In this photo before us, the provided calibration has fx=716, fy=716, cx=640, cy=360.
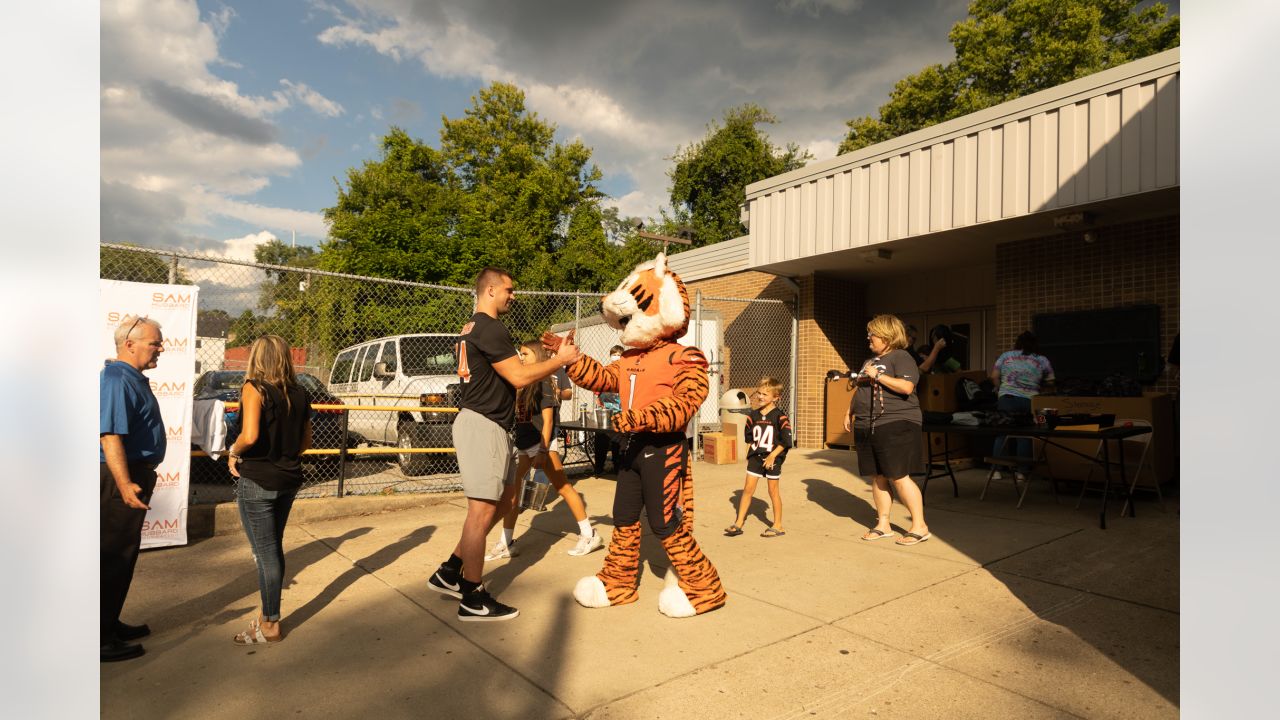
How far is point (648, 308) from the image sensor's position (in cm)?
439

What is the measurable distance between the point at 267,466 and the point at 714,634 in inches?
100

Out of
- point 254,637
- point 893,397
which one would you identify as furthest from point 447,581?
point 893,397

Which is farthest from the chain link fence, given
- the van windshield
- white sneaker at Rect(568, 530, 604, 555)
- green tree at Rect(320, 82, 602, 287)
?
green tree at Rect(320, 82, 602, 287)

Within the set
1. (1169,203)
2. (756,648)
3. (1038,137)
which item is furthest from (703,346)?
(756,648)

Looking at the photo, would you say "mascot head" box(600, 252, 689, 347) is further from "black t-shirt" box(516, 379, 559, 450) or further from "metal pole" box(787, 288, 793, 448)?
"metal pole" box(787, 288, 793, 448)

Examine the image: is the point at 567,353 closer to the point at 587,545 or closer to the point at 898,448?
the point at 587,545

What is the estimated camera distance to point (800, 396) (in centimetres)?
1267

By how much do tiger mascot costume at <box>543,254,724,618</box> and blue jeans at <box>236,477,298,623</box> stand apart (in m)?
1.66

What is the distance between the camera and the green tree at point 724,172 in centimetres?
3466

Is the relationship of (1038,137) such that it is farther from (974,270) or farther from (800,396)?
(800,396)

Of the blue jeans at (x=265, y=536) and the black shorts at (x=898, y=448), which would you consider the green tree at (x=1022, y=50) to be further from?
the blue jeans at (x=265, y=536)

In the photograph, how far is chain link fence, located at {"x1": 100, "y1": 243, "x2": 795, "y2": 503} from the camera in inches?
275

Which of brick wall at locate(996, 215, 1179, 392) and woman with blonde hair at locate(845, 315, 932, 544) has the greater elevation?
brick wall at locate(996, 215, 1179, 392)

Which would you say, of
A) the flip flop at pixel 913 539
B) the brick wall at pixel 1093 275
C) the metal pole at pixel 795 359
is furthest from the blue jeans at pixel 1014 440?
the metal pole at pixel 795 359
